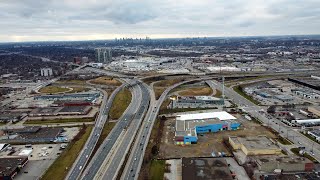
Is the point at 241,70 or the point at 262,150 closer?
the point at 262,150

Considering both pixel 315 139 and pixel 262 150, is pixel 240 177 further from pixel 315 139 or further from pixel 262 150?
pixel 315 139

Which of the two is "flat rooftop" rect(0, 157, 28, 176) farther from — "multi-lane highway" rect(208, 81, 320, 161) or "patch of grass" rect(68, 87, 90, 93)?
"patch of grass" rect(68, 87, 90, 93)

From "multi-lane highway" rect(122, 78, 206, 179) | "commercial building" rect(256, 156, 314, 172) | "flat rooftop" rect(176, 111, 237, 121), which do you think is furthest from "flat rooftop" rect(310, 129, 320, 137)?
"multi-lane highway" rect(122, 78, 206, 179)

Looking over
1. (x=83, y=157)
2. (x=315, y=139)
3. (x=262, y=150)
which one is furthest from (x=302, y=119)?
(x=83, y=157)

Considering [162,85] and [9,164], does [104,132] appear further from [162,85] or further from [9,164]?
[162,85]

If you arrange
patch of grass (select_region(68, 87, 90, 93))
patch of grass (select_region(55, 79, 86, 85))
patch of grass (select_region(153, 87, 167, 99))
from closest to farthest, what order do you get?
patch of grass (select_region(153, 87, 167, 99)), patch of grass (select_region(68, 87, 90, 93)), patch of grass (select_region(55, 79, 86, 85))
